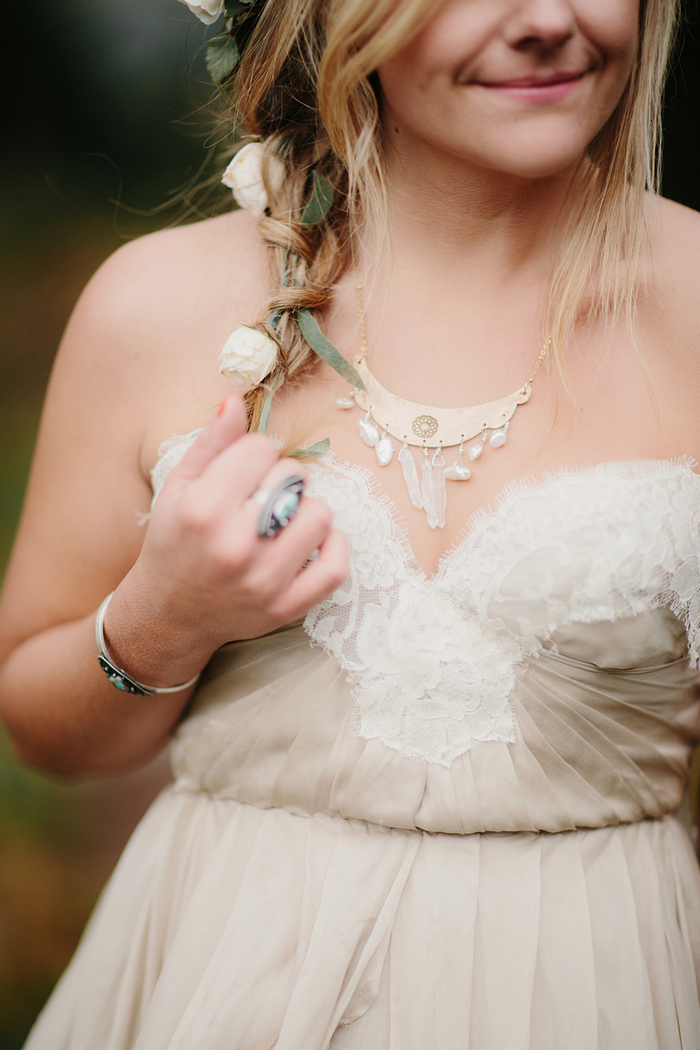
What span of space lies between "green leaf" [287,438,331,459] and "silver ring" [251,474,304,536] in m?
0.21

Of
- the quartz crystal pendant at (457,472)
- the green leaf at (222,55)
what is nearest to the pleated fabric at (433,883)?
the quartz crystal pendant at (457,472)

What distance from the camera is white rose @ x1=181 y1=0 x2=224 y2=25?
106cm

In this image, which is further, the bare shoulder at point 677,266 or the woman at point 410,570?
the bare shoulder at point 677,266

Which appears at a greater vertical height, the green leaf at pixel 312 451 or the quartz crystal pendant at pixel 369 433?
the green leaf at pixel 312 451

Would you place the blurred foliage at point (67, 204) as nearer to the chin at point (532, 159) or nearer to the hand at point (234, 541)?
the chin at point (532, 159)

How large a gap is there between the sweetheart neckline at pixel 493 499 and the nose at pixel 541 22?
18.9 inches

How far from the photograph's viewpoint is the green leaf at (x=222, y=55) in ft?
3.73

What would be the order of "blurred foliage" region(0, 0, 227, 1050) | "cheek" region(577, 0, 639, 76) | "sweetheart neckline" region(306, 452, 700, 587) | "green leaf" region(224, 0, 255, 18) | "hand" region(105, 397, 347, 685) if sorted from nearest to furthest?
1. "hand" region(105, 397, 347, 685)
2. "cheek" region(577, 0, 639, 76)
3. "sweetheart neckline" region(306, 452, 700, 587)
4. "green leaf" region(224, 0, 255, 18)
5. "blurred foliage" region(0, 0, 227, 1050)

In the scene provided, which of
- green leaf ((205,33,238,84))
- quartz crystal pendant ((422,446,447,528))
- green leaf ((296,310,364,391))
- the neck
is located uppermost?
green leaf ((205,33,238,84))

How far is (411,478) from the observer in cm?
100

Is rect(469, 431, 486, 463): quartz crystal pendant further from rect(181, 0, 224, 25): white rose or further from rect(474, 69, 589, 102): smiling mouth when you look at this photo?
rect(181, 0, 224, 25): white rose

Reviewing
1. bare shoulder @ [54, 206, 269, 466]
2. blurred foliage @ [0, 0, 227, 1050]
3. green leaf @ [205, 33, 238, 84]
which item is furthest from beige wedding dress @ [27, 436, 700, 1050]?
blurred foliage @ [0, 0, 227, 1050]

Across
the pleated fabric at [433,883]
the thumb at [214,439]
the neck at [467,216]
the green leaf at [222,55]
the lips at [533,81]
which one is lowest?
the pleated fabric at [433,883]

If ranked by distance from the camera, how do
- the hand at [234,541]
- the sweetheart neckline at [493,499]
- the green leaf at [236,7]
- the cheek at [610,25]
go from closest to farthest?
the hand at [234,541] < the cheek at [610,25] < the sweetheart neckline at [493,499] < the green leaf at [236,7]
